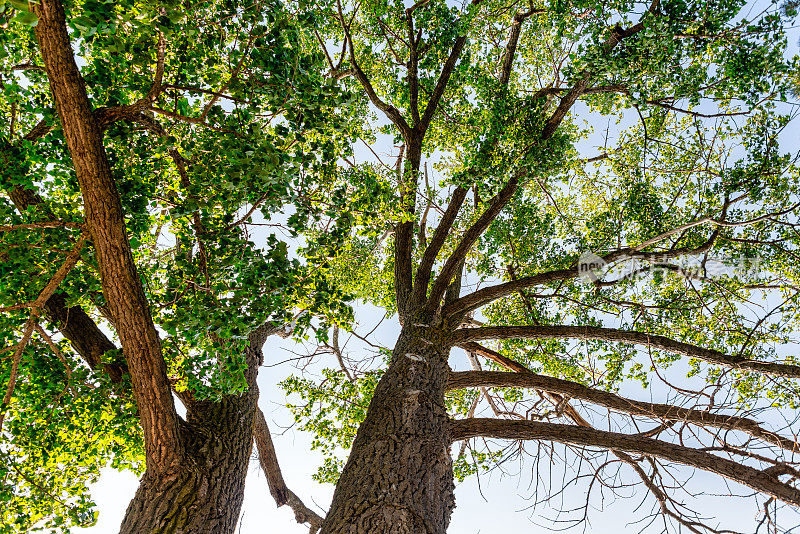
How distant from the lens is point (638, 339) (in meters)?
4.52

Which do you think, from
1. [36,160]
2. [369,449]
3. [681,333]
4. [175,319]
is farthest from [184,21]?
[681,333]

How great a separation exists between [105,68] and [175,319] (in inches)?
92.3

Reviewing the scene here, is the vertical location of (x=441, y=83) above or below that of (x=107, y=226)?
above

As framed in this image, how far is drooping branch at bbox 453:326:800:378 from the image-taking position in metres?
4.00

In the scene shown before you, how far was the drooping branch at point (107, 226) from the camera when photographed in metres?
2.65

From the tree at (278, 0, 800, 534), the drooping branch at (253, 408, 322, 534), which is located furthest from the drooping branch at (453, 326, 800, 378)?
the drooping branch at (253, 408, 322, 534)

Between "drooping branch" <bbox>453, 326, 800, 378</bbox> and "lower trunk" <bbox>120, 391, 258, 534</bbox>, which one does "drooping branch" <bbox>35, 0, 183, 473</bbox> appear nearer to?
"lower trunk" <bbox>120, 391, 258, 534</bbox>

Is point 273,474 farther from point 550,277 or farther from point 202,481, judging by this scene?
point 550,277

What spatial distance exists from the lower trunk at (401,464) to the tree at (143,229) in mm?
1135

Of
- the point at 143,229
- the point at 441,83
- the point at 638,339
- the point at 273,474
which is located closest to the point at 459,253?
the point at 638,339

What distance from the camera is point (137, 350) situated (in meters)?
3.05

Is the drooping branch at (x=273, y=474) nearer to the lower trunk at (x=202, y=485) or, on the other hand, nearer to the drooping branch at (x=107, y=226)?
the lower trunk at (x=202, y=485)

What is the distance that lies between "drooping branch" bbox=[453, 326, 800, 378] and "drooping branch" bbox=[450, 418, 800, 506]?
90 centimetres

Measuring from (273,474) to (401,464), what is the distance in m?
3.75
